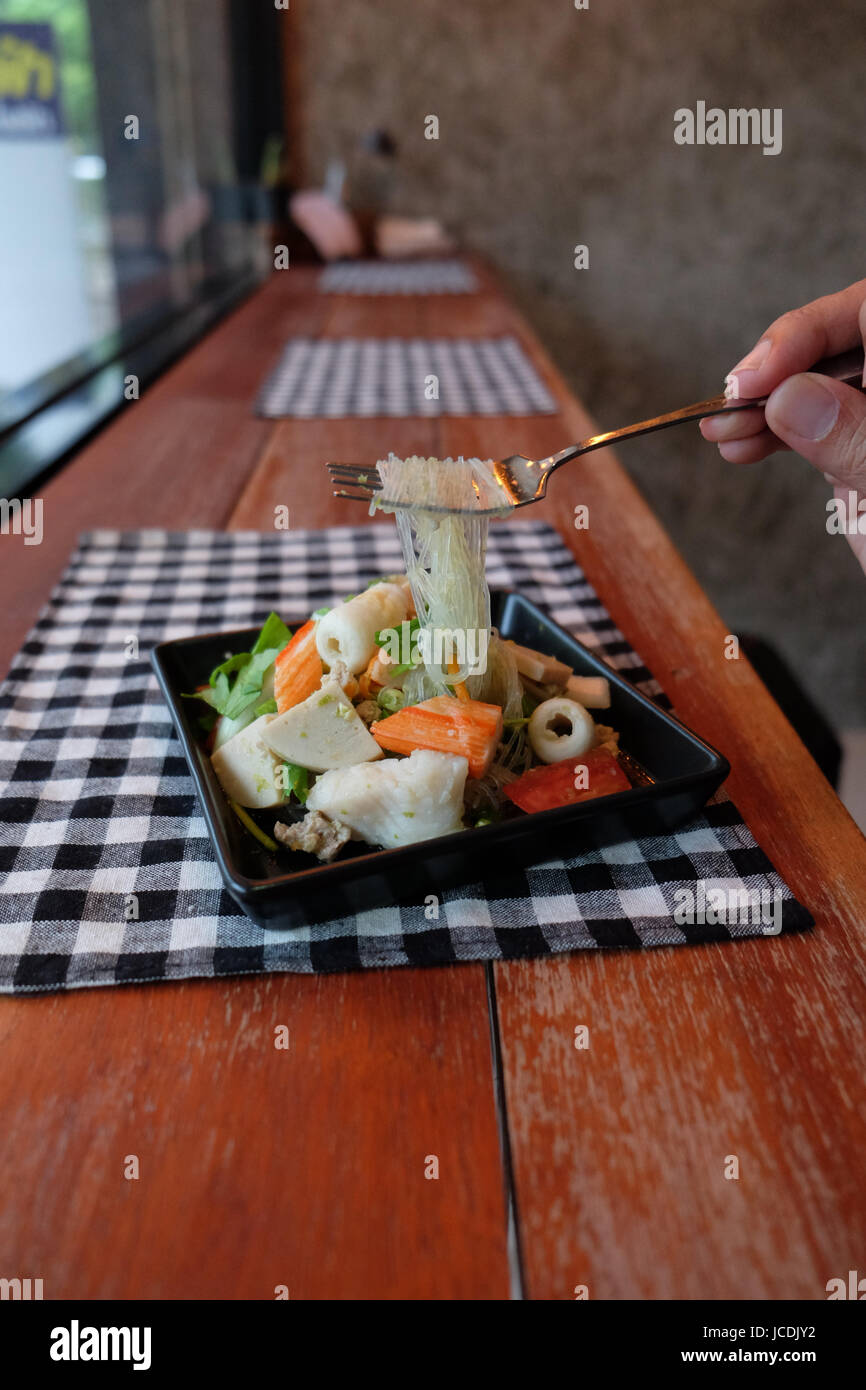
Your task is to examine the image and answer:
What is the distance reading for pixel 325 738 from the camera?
33.0 inches

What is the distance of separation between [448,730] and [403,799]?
0.30 ft

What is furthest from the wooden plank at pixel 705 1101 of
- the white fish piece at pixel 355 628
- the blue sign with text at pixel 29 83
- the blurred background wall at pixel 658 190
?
the blurred background wall at pixel 658 190

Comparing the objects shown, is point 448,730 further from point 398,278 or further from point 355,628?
point 398,278

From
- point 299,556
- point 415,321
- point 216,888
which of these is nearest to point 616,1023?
point 216,888

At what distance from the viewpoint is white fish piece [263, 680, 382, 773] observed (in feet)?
2.72

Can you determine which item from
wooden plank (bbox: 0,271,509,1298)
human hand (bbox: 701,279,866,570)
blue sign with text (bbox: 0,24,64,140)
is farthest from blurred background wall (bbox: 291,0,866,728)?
wooden plank (bbox: 0,271,509,1298)

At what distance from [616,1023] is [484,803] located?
0.23 metres

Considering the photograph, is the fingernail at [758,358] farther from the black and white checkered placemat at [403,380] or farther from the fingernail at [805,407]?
the black and white checkered placemat at [403,380]

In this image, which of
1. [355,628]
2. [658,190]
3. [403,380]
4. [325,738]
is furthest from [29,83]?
[658,190]

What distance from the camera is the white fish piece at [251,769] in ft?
2.75

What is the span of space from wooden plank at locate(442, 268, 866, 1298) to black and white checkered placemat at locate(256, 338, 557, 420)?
5.14ft

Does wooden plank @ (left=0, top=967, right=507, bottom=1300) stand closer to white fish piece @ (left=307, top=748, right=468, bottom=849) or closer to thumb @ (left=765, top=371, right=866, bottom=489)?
white fish piece @ (left=307, top=748, right=468, bottom=849)

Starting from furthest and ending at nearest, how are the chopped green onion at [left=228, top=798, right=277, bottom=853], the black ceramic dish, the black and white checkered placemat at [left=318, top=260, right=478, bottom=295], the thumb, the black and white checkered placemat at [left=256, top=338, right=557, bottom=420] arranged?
the black and white checkered placemat at [left=318, top=260, right=478, bottom=295]
the black and white checkered placemat at [left=256, top=338, right=557, bottom=420]
the thumb
the chopped green onion at [left=228, top=798, right=277, bottom=853]
the black ceramic dish

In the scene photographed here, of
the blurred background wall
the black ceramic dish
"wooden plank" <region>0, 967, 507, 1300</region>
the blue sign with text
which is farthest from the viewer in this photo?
the blurred background wall
